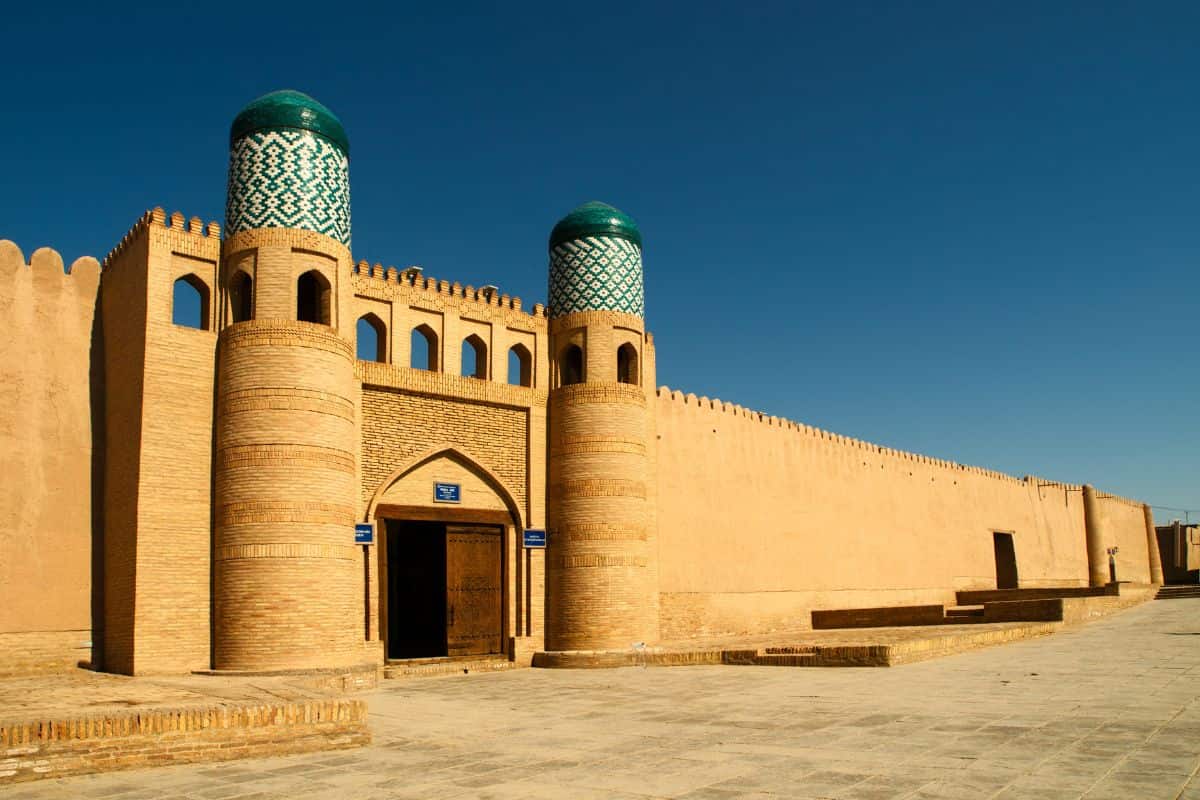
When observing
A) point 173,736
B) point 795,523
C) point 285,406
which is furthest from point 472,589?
point 795,523

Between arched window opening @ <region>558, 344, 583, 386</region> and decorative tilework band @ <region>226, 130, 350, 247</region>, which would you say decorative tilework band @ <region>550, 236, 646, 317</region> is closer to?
→ arched window opening @ <region>558, 344, 583, 386</region>

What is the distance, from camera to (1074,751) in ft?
20.6

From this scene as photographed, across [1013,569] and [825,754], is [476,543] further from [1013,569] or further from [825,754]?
[1013,569]

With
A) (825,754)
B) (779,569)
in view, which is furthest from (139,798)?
(779,569)

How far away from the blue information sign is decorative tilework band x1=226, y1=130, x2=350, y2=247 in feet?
12.2

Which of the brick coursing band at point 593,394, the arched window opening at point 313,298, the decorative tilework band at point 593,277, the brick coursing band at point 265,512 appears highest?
the decorative tilework band at point 593,277

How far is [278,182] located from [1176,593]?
2758 cm

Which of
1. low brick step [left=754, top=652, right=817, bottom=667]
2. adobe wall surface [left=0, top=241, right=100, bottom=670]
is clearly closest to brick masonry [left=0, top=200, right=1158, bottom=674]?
adobe wall surface [left=0, top=241, right=100, bottom=670]

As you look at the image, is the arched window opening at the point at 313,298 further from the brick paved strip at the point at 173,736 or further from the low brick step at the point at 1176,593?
the low brick step at the point at 1176,593

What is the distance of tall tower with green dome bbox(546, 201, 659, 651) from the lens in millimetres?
15344

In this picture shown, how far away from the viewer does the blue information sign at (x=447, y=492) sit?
14469mm

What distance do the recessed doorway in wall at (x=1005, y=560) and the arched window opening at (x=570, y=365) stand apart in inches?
714

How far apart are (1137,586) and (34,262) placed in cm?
2639

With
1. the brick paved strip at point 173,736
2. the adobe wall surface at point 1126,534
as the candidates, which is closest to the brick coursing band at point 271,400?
the brick paved strip at point 173,736
